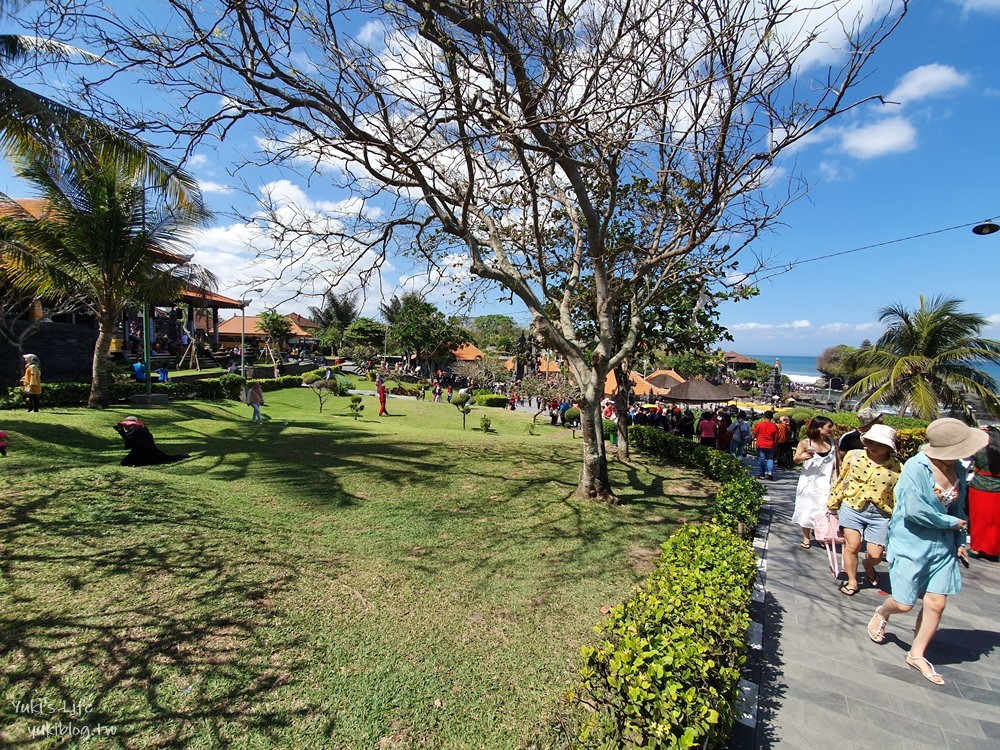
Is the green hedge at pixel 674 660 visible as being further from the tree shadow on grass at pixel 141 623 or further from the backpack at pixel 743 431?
the backpack at pixel 743 431

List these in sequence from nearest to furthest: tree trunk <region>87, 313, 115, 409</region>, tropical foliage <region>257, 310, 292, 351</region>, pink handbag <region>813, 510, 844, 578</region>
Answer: pink handbag <region>813, 510, 844, 578</region> → tree trunk <region>87, 313, 115, 409</region> → tropical foliage <region>257, 310, 292, 351</region>

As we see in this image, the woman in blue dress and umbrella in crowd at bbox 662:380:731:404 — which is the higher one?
umbrella in crowd at bbox 662:380:731:404

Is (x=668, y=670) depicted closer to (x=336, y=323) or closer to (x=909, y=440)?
(x=909, y=440)

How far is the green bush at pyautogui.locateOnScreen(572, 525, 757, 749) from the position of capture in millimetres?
2279

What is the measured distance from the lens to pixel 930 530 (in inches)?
134

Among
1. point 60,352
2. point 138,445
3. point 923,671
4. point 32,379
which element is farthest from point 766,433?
point 60,352

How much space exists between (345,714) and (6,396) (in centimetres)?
1457

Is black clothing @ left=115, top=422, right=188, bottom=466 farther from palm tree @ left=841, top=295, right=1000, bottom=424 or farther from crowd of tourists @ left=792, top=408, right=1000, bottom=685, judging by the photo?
palm tree @ left=841, top=295, right=1000, bottom=424

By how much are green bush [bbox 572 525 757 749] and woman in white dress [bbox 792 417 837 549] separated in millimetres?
3111

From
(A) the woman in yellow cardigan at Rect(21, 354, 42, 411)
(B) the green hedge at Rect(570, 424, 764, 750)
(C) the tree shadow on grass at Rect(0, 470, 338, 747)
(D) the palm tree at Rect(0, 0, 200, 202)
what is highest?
(D) the palm tree at Rect(0, 0, 200, 202)

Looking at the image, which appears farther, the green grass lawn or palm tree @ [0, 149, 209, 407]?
palm tree @ [0, 149, 209, 407]

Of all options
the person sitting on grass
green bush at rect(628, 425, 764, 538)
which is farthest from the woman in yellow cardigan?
green bush at rect(628, 425, 764, 538)

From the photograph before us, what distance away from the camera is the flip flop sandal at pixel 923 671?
11.2 ft

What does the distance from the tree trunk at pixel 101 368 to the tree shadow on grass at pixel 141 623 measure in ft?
29.1
